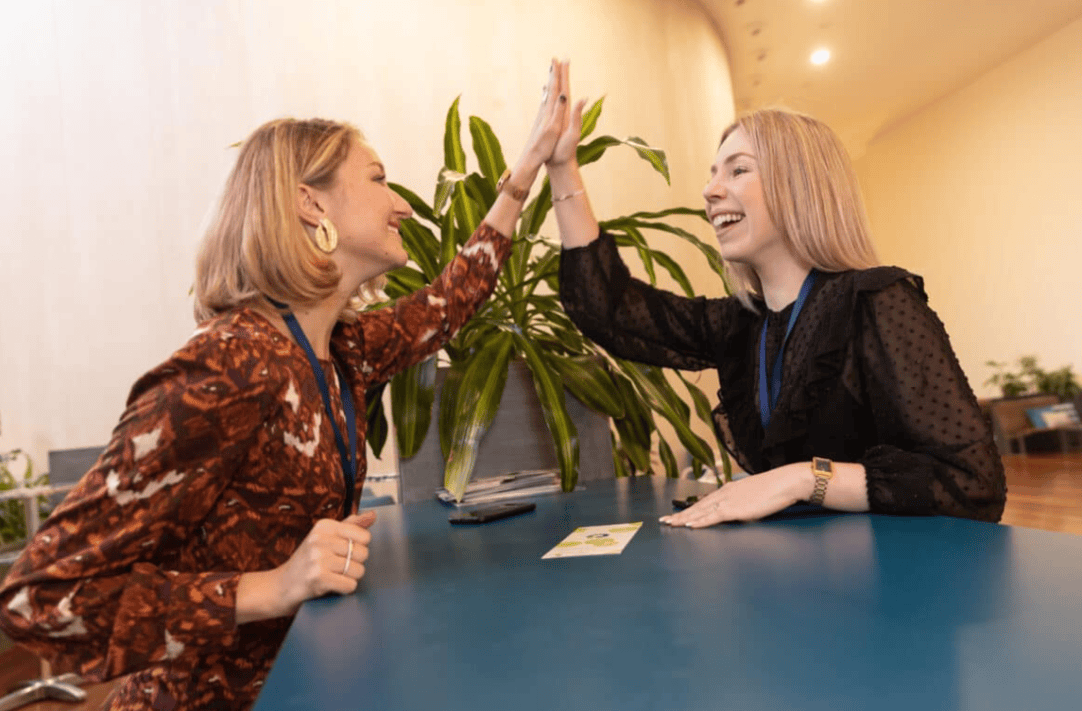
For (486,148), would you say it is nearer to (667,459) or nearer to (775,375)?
(667,459)

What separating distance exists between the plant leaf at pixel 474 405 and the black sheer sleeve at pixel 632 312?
0.27 m

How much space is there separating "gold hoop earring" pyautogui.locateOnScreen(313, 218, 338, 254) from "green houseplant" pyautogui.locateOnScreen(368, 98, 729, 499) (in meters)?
0.55

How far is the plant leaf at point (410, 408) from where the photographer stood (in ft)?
6.35

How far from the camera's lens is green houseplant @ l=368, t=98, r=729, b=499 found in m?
1.92

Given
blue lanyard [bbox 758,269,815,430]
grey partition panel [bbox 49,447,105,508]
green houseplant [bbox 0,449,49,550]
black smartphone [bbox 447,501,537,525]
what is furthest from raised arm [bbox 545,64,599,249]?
green houseplant [bbox 0,449,49,550]

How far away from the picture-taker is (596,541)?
1.08 meters

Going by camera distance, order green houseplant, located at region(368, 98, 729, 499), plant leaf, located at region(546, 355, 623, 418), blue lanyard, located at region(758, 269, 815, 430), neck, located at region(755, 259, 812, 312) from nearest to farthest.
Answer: blue lanyard, located at region(758, 269, 815, 430)
neck, located at region(755, 259, 812, 312)
green houseplant, located at region(368, 98, 729, 499)
plant leaf, located at region(546, 355, 623, 418)

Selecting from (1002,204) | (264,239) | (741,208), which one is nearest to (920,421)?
(741,208)

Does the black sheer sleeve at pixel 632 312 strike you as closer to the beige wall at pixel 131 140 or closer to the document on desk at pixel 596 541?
the document on desk at pixel 596 541

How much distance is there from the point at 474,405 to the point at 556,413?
20cm

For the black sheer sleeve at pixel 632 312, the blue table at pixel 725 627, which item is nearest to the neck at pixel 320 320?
the blue table at pixel 725 627

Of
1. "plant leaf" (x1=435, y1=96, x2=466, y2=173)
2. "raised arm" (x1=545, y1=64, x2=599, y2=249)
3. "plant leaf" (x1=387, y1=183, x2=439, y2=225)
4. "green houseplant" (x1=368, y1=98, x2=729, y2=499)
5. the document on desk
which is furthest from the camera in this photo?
"plant leaf" (x1=435, y1=96, x2=466, y2=173)

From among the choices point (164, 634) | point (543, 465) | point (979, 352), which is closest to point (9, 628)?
point (164, 634)

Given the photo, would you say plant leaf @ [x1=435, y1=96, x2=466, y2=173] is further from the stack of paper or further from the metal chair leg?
the metal chair leg
